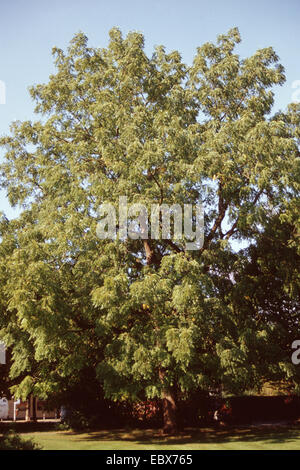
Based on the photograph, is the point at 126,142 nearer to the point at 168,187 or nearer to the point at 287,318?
the point at 168,187

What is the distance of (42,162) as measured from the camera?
62.0 feet

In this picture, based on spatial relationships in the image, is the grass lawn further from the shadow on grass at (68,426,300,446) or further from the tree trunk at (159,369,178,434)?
the tree trunk at (159,369,178,434)

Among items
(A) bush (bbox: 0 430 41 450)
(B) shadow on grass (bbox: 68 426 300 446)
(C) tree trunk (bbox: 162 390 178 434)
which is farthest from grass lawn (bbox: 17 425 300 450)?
(A) bush (bbox: 0 430 41 450)

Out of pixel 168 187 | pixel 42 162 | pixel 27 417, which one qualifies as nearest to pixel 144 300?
pixel 168 187

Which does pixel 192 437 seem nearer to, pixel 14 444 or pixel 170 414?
pixel 170 414

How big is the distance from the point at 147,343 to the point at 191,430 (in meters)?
10.1
